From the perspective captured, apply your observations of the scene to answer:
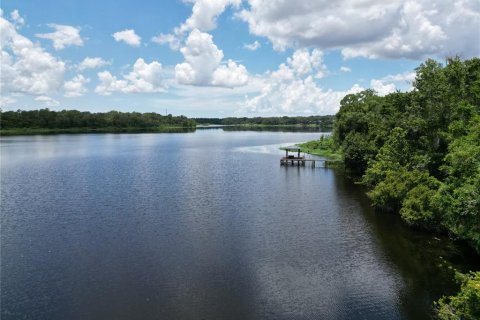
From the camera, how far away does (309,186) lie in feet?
195

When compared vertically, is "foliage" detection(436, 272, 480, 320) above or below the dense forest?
below

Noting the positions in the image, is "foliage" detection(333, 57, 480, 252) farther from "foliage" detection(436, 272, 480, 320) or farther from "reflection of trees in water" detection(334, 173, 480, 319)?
"foliage" detection(436, 272, 480, 320)

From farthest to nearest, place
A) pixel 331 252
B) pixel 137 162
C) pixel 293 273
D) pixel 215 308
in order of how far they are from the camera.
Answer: pixel 137 162, pixel 331 252, pixel 293 273, pixel 215 308

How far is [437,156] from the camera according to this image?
144ft

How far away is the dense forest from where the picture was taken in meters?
27.4

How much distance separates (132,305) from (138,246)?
9.80 metres

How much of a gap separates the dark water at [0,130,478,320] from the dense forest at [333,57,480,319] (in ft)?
8.13

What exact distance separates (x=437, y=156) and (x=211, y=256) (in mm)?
28670

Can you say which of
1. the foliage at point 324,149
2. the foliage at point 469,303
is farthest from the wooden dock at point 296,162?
the foliage at point 469,303

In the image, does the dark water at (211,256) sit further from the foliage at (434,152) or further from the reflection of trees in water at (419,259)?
the foliage at (434,152)

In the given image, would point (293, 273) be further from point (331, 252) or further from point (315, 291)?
point (331, 252)

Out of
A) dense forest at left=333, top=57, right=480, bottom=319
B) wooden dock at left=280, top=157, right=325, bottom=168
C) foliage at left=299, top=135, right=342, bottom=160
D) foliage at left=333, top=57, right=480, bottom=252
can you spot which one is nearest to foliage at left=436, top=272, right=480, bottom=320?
dense forest at left=333, top=57, right=480, bottom=319

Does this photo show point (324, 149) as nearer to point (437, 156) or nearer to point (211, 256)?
point (437, 156)

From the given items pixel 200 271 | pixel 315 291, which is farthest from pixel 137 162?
pixel 315 291
